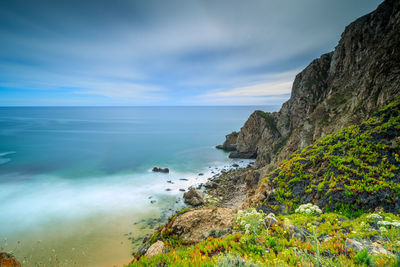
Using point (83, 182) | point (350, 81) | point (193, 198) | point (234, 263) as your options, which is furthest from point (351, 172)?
point (83, 182)

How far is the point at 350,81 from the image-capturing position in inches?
1006

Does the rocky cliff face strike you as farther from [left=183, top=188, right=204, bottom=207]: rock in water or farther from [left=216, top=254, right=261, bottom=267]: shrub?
[left=216, top=254, right=261, bottom=267]: shrub

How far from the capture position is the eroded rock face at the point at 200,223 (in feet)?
28.0

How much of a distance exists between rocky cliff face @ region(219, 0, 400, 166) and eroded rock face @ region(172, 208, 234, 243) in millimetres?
18679

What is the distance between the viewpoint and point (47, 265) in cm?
1587

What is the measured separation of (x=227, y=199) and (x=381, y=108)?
872 inches

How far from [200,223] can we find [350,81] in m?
30.7

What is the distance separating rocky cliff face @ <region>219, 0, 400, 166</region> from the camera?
18.1 metres

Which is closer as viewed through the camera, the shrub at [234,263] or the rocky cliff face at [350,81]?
the shrub at [234,263]

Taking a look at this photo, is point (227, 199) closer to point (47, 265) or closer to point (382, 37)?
point (47, 265)

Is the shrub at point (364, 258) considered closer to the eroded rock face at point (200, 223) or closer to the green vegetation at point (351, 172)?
the eroded rock face at point (200, 223)

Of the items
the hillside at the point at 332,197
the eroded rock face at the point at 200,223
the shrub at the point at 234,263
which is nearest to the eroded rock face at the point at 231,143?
the hillside at the point at 332,197

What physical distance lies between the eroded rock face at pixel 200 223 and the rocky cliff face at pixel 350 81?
18.7m

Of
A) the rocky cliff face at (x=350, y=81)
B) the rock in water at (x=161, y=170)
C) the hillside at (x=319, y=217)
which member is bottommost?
the rock in water at (x=161, y=170)
